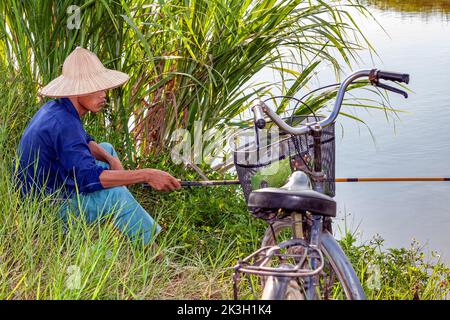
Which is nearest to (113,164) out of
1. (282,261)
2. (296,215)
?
(296,215)

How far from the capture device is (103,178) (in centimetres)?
386

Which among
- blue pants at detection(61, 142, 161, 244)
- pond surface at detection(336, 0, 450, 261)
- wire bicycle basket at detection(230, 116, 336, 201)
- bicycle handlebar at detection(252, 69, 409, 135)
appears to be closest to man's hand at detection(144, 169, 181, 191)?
blue pants at detection(61, 142, 161, 244)

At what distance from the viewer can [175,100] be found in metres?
5.32

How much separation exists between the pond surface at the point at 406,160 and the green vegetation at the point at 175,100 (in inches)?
28.6

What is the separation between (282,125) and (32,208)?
1360 millimetres

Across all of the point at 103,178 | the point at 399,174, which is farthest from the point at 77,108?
the point at 399,174

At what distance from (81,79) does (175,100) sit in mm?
1266

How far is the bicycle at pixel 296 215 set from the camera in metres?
2.46

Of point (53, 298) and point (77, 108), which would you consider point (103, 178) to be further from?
point (53, 298)

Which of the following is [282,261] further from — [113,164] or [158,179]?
[113,164]

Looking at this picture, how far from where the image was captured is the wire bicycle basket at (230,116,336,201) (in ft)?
11.0

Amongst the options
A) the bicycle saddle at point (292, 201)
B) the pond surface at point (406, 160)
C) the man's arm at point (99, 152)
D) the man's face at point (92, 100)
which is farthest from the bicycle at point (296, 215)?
the pond surface at point (406, 160)

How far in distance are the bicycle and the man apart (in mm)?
537

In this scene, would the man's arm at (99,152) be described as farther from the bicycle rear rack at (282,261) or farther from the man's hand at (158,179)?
the bicycle rear rack at (282,261)
